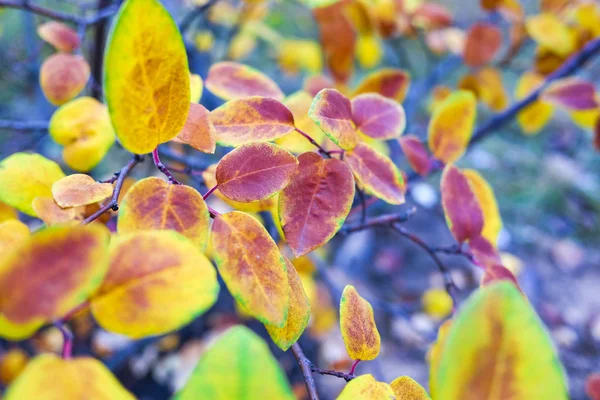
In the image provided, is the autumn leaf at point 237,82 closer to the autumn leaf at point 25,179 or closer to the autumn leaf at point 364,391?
the autumn leaf at point 25,179

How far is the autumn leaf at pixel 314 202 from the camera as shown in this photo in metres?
0.31

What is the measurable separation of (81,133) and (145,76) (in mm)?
239

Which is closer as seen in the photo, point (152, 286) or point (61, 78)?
point (152, 286)

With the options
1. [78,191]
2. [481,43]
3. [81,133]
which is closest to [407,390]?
[78,191]

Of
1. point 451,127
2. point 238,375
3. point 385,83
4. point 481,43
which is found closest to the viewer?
point 238,375

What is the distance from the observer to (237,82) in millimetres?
459

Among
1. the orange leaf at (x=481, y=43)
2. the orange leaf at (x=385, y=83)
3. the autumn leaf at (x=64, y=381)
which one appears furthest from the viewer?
A: the orange leaf at (x=481, y=43)

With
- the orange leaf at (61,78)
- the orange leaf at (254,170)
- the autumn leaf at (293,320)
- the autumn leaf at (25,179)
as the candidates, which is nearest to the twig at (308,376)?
the autumn leaf at (293,320)

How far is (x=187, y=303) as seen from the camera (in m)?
0.22

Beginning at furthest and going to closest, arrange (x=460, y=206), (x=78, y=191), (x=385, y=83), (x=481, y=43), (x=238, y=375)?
(x=481, y=43), (x=385, y=83), (x=460, y=206), (x=78, y=191), (x=238, y=375)

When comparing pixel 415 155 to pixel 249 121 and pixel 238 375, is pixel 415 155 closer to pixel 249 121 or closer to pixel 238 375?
pixel 249 121

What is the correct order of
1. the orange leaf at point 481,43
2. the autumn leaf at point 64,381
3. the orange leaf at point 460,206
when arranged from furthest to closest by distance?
the orange leaf at point 481,43, the orange leaf at point 460,206, the autumn leaf at point 64,381

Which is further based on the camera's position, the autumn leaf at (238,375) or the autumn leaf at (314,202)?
the autumn leaf at (314,202)

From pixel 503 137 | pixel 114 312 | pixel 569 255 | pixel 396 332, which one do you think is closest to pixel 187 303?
pixel 114 312
